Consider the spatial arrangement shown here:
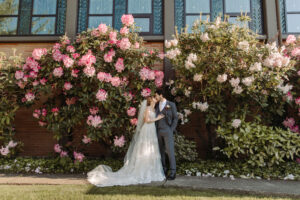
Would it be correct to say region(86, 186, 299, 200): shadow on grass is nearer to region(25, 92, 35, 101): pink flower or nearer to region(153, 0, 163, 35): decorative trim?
region(25, 92, 35, 101): pink flower

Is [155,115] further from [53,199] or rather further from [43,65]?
[43,65]

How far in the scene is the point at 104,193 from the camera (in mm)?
3938

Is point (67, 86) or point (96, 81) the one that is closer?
point (96, 81)

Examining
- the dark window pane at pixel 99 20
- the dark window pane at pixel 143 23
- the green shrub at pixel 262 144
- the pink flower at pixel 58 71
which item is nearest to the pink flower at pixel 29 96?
the pink flower at pixel 58 71

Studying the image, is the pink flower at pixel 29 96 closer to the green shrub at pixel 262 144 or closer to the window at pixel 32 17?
the window at pixel 32 17

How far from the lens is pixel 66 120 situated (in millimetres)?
6027

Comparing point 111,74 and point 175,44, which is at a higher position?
point 175,44

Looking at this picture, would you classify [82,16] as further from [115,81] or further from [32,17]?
[115,81]

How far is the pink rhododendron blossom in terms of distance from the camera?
5.70 metres

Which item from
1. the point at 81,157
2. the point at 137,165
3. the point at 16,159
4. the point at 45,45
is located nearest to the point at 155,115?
the point at 137,165

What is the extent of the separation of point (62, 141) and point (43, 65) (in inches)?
88.2

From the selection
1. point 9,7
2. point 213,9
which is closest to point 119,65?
point 213,9

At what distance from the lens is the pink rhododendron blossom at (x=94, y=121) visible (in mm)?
5695

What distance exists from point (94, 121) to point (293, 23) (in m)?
7.01
